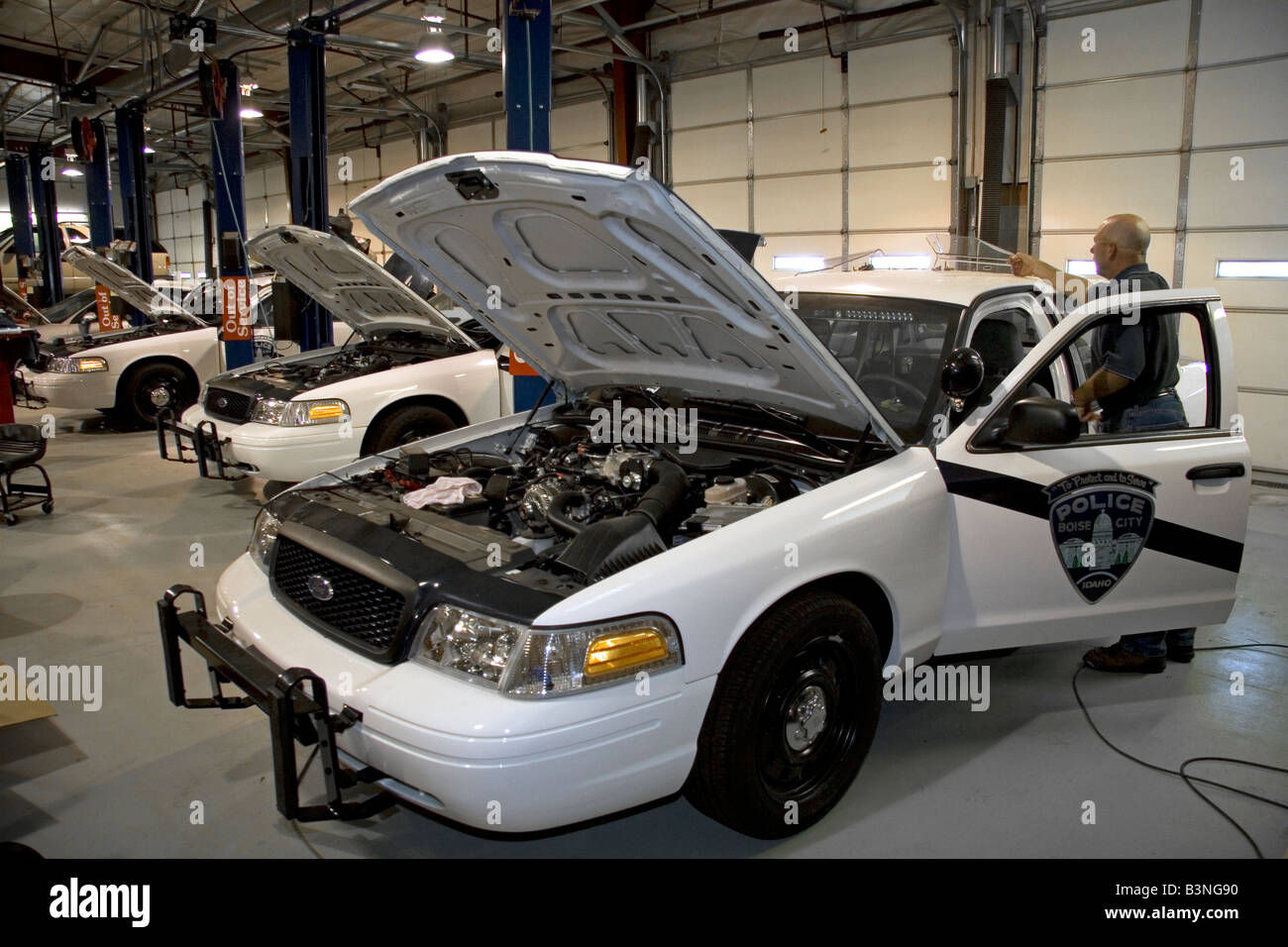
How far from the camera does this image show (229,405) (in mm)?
5898

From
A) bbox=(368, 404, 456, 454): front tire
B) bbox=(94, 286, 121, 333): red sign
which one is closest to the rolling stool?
bbox=(368, 404, 456, 454): front tire

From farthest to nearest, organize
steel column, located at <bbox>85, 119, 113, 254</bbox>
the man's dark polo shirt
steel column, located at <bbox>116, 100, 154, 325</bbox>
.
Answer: steel column, located at <bbox>85, 119, 113, 254</bbox> → steel column, located at <bbox>116, 100, 154, 325</bbox> → the man's dark polo shirt

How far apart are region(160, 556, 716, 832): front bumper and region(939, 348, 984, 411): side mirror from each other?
1153 mm

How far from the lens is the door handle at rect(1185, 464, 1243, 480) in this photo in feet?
10.0

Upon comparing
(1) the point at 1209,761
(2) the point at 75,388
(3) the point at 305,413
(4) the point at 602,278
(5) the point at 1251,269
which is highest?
(5) the point at 1251,269

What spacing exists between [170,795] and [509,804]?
4.71ft

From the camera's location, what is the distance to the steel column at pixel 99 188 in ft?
45.5

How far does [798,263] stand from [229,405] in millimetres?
7124

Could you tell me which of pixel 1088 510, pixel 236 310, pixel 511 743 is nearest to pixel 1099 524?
pixel 1088 510

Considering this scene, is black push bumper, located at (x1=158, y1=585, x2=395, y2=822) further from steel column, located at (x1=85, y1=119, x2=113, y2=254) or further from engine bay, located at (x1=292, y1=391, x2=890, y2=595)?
steel column, located at (x1=85, y1=119, x2=113, y2=254)

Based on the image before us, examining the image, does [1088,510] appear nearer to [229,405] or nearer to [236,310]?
[229,405]

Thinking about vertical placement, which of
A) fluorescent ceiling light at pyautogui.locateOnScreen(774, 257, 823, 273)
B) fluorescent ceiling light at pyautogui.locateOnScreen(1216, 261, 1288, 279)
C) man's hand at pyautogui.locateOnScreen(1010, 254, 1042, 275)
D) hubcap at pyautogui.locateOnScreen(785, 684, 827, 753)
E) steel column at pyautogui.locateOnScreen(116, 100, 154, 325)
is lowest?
hubcap at pyautogui.locateOnScreen(785, 684, 827, 753)
